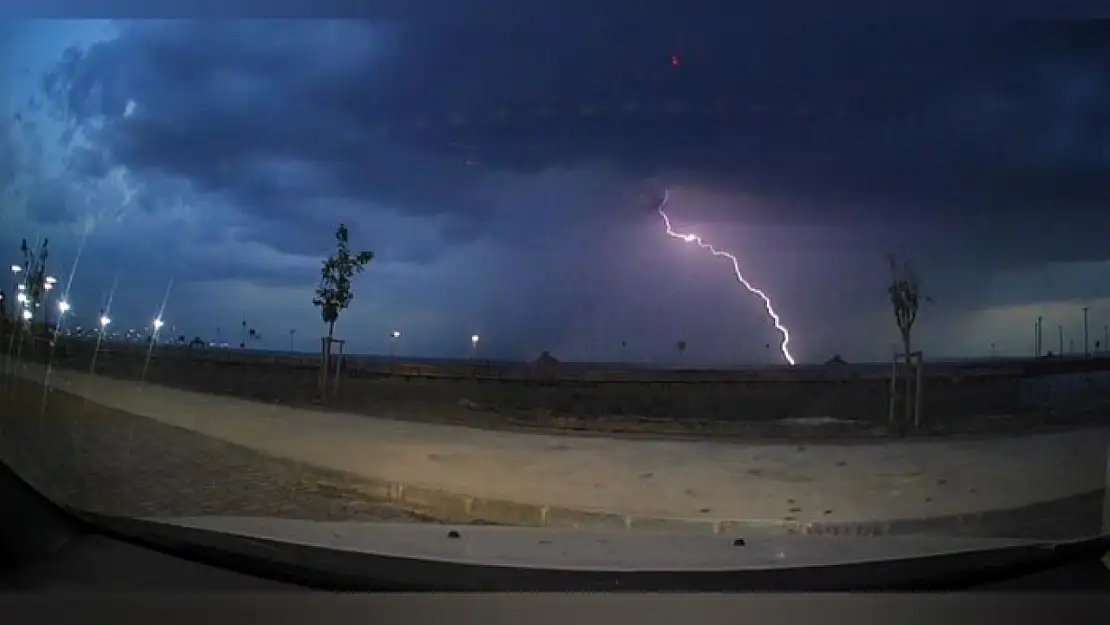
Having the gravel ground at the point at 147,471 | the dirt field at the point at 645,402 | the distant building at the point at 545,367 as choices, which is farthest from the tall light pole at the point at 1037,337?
the gravel ground at the point at 147,471

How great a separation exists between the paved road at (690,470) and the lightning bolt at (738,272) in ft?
1.29

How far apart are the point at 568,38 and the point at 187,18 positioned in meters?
1.24

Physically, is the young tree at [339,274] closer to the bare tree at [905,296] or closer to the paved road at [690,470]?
the paved road at [690,470]

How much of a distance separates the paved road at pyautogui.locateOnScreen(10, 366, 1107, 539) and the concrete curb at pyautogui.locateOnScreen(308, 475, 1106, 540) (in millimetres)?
14

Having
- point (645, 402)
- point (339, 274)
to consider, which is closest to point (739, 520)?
→ point (645, 402)

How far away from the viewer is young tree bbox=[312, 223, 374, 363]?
9.36 ft

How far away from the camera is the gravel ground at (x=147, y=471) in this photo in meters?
3.01

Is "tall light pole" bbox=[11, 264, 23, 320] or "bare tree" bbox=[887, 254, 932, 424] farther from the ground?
Answer: "bare tree" bbox=[887, 254, 932, 424]

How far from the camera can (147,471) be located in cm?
312

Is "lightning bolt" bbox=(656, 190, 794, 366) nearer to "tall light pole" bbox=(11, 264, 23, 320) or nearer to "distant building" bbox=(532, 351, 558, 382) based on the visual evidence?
"distant building" bbox=(532, 351, 558, 382)

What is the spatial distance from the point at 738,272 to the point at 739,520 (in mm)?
840

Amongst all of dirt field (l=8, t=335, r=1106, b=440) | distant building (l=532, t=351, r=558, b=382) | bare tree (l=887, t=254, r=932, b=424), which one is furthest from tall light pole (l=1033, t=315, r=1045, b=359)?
distant building (l=532, t=351, r=558, b=382)

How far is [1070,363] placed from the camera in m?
3.11

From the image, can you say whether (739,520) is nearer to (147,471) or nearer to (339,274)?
(339,274)
